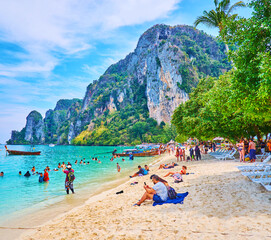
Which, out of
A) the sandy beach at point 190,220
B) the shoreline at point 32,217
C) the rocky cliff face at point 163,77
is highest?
the rocky cliff face at point 163,77

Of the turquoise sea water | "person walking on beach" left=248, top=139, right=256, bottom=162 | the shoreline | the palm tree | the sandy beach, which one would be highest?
the palm tree

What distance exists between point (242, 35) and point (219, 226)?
711cm

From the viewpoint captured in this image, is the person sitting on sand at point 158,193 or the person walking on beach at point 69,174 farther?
the person walking on beach at point 69,174

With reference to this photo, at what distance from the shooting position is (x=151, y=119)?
452 feet

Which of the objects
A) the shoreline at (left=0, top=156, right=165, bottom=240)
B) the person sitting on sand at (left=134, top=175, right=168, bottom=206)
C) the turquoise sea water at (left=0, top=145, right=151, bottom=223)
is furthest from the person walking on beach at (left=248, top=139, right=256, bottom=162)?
the turquoise sea water at (left=0, top=145, right=151, bottom=223)

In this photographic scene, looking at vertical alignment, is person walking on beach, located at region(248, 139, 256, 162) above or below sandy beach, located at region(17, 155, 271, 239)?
Answer: above

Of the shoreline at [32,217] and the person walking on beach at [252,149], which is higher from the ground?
the person walking on beach at [252,149]

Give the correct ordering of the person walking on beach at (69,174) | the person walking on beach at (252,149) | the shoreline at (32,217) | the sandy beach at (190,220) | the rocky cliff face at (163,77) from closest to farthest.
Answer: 1. the sandy beach at (190,220)
2. the shoreline at (32,217)
3. the person walking on beach at (69,174)
4. the person walking on beach at (252,149)
5. the rocky cliff face at (163,77)

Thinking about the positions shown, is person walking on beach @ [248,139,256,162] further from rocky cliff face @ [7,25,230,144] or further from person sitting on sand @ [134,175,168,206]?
rocky cliff face @ [7,25,230,144]

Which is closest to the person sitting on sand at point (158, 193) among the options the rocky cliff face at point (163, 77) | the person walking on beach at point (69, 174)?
the person walking on beach at point (69, 174)

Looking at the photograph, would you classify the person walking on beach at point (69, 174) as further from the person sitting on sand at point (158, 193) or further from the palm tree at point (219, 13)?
the palm tree at point (219, 13)

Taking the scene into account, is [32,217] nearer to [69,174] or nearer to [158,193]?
[69,174]

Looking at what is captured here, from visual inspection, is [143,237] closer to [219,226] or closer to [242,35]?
[219,226]

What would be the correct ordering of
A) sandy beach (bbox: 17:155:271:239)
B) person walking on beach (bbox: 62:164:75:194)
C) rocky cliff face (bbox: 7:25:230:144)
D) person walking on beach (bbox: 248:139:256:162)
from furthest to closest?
1. rocky cliff face (bbox: 7:25:230:144)
2. person walking on beach (bbox: 248:139:256:162)
3. person walking on beach (bbox: 62:164:75:194)
4. sandy beach (bbox: 17:155:271:239)
